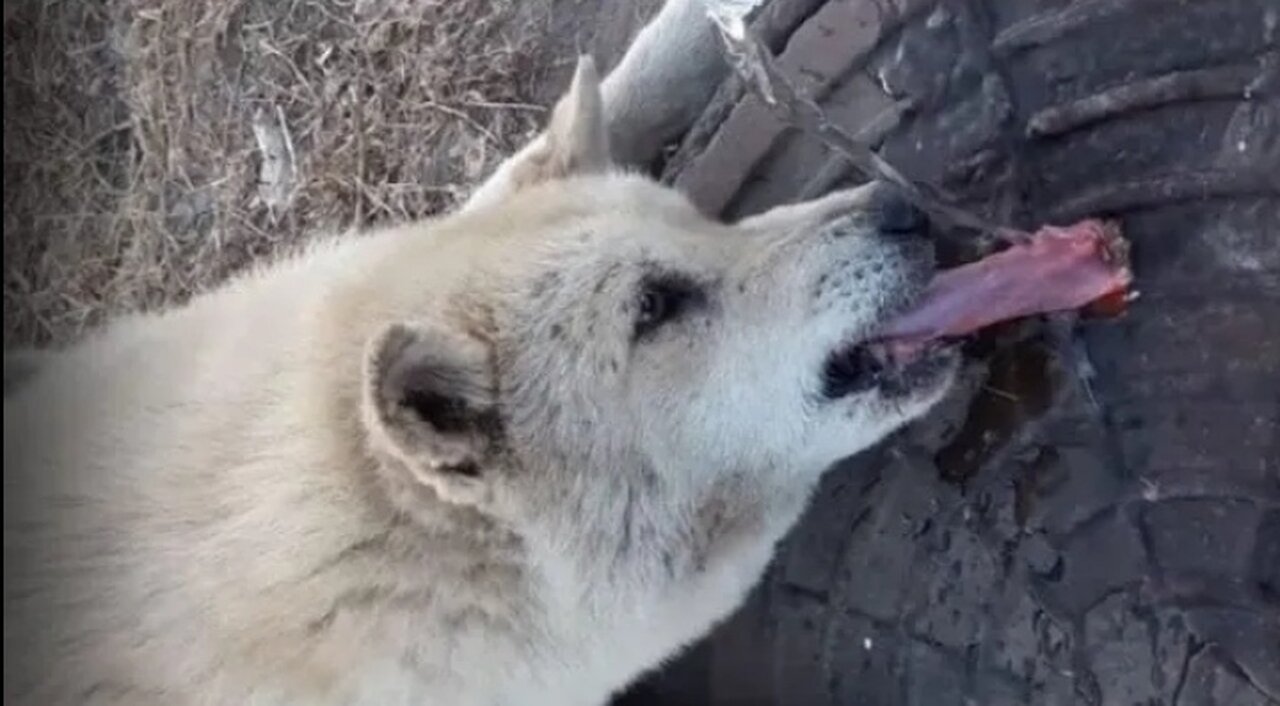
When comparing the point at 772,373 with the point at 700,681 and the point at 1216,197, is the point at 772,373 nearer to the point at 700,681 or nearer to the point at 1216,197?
the point at 1216,197

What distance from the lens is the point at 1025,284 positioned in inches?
105

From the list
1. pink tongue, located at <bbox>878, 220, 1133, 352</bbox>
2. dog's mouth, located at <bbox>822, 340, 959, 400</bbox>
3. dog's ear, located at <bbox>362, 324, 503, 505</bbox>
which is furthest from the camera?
dog's mouth, located at <bbox>822, 340, 959, 400</bbox>

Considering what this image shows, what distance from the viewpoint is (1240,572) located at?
8.52 feet

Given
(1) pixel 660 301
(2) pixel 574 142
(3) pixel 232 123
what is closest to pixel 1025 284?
(1) pixel 660 301

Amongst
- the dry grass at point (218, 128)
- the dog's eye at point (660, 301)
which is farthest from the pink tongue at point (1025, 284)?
the dry grass at point (218, 128)

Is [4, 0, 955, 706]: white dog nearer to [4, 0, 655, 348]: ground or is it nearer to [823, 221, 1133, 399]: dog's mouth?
[823, 221, 1133, 399]: dog's mouth

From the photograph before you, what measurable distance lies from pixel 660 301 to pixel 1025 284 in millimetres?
483

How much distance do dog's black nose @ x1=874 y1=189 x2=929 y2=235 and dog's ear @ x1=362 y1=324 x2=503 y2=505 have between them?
0.56m

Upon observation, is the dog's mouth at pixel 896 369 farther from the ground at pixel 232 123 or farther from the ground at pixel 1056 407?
the ground at pixel 232 123

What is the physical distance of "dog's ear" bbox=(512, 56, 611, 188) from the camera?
9.85ft

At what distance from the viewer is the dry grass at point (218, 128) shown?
422 cm

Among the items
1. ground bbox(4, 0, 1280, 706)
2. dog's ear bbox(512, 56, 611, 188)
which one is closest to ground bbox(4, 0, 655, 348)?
ground bbox(4, 0, 1280, 706)

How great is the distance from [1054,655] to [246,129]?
8.06 ft

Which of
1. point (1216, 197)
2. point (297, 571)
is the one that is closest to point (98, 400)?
point (297, 571)
